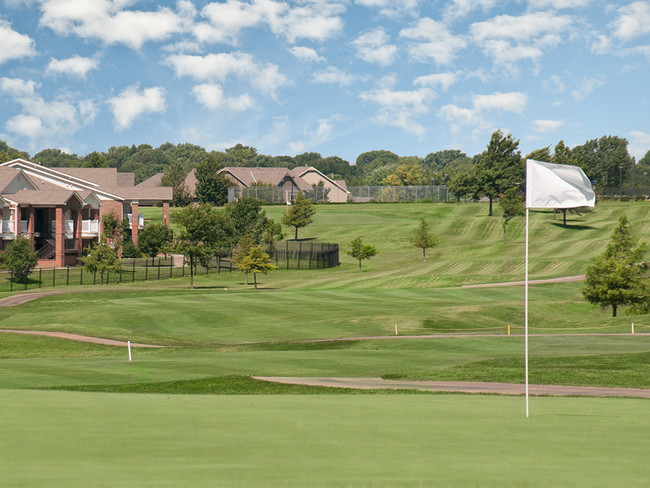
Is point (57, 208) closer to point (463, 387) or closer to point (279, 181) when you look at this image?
point (463, 387)

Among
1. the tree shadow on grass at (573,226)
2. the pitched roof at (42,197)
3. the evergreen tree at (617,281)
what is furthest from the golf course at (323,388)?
the tree shadow on grass at (573,226)

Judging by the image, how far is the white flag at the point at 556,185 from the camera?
15102mm

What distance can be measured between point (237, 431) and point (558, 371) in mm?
16364

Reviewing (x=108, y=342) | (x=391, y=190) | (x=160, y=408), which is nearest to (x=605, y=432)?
(x=160, y=408)

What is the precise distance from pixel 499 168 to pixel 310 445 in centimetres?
10840

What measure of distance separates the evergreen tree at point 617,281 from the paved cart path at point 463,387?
83.1ft

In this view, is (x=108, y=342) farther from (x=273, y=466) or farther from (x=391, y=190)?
(x=391, y=190)

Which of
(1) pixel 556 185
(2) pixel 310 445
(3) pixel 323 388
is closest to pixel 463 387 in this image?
(3) pixel 323 388

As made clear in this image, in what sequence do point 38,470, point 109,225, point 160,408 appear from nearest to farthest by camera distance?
1. point 38,470
2. point 160,408
3. point 109,225

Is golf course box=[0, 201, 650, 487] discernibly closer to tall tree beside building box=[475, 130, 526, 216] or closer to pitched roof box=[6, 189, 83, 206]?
pitched roof box=[6, 189, 83, 206]

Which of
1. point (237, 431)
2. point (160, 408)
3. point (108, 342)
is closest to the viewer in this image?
point (237, 431)

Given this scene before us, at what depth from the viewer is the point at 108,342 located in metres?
35.2

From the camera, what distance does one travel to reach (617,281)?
45.5 metres

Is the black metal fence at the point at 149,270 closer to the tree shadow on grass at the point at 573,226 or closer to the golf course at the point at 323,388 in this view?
the golf course at the point at 323,388
